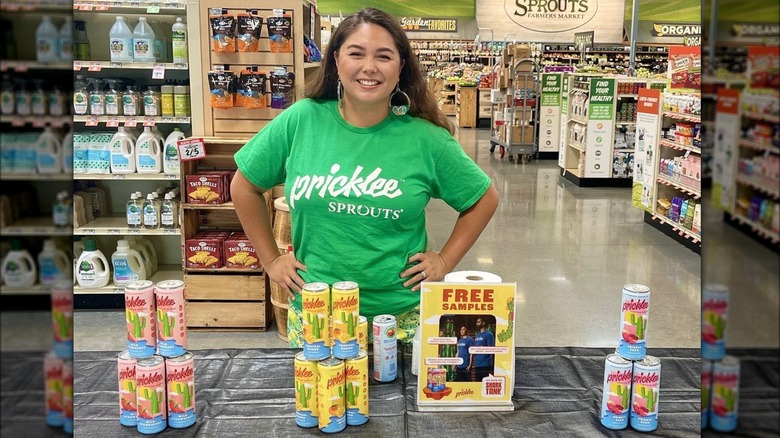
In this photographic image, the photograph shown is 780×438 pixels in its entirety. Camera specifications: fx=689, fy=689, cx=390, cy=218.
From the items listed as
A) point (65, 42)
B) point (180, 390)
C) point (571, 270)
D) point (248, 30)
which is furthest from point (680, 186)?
point (65, 42)

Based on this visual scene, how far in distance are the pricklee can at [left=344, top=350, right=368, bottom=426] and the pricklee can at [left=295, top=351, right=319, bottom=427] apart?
7 cm

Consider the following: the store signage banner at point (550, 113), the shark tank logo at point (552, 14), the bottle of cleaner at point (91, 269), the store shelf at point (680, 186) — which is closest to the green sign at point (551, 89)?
the store signage banner at point (550, 113)

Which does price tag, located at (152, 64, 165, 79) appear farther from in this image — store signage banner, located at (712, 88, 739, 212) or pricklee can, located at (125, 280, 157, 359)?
store signage banner, located at (712, 88, 739, 212)

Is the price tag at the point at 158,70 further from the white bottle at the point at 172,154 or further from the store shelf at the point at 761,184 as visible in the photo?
the store shelf at the point at 761,184

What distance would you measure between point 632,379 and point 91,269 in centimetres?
397

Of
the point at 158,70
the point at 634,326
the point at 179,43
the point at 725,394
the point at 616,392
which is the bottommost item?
the point at 616,392

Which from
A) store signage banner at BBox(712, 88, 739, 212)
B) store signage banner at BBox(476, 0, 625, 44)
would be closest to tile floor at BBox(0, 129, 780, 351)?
store signage banner at BBox(712, 88, 739, 212)

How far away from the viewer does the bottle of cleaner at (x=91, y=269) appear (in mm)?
4613

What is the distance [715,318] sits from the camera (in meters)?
0.63

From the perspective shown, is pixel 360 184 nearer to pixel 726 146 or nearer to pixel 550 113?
pixel 726 146

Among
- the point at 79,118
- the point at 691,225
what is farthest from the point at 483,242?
the point at 79,118

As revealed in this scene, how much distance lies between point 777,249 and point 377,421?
1184 millimetres

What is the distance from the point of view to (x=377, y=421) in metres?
1.60

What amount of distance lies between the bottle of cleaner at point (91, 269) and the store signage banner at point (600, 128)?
6693mm
